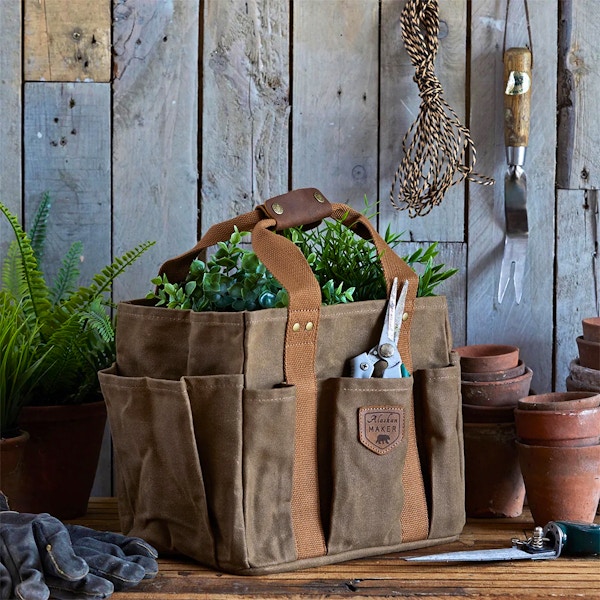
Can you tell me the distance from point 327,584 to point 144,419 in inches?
12.1

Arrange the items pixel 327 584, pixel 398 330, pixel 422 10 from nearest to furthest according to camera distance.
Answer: pixel 327 584
pixel 398 330
pixel 422 10

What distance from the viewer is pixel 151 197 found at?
154cm

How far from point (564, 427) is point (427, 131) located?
54cm

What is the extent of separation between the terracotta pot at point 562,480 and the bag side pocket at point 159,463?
47 centimetres

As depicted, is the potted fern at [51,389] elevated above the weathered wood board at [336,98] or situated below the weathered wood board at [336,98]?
below

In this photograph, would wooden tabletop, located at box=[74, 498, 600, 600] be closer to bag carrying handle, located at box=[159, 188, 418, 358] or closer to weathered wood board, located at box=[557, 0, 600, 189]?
bag carrying handle, located at box=[159, 188, 418, 358]

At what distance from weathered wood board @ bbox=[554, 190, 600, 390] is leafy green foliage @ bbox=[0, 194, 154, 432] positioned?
2.46ft

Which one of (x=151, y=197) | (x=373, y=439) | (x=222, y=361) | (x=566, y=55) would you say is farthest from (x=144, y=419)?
(x=566, y=55)

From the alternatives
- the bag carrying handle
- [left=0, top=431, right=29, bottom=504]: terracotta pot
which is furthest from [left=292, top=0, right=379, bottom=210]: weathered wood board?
[left=0, top=431, right=29, bottom=504]: terracotta pot

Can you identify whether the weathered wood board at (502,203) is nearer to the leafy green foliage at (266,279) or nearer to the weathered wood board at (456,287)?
the weathered wood board at (456,287)

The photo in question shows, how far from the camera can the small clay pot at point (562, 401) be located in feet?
4.00

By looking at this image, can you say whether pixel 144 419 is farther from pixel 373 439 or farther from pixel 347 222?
pixel 347 222

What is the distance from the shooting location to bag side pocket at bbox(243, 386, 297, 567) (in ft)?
3.47

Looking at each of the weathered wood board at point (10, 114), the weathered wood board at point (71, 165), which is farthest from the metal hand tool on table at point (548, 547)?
the weathered wood board at point (10, 114)
